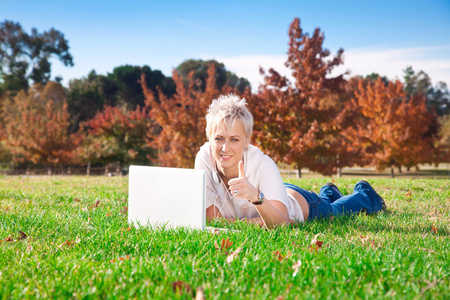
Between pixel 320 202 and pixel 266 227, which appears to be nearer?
pixel 266 227

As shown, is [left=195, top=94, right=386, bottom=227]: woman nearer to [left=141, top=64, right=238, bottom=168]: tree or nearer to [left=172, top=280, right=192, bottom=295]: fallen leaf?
[left=172, top=280, right=192, bottom=295]: fallen leaf

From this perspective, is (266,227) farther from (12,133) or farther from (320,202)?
(12,133)

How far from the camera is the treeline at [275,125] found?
43.0 feet

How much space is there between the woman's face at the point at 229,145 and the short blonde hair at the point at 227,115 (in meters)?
0.04

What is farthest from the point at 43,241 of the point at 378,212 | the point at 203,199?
the point at 378,212

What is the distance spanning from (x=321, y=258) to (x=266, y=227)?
2.88ft

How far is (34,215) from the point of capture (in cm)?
412

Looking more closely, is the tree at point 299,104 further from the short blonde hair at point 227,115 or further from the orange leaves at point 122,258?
the orange leaves at point 122,258

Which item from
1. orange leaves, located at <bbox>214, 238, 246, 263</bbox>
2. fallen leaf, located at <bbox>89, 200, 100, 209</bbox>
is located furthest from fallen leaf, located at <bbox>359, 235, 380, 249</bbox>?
fallen leaf, located at <bbox>89, 200, 100, 209</bbox>

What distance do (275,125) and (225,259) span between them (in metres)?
10.8

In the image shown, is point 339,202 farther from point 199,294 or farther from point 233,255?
point 199,294

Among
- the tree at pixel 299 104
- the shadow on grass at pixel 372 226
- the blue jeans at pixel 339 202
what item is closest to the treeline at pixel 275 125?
the tree at pixel 299 104

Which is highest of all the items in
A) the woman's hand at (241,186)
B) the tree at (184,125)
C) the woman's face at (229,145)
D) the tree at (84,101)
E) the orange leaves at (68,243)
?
the tree at (84,101)

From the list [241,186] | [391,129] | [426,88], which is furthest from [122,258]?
[426,88]
